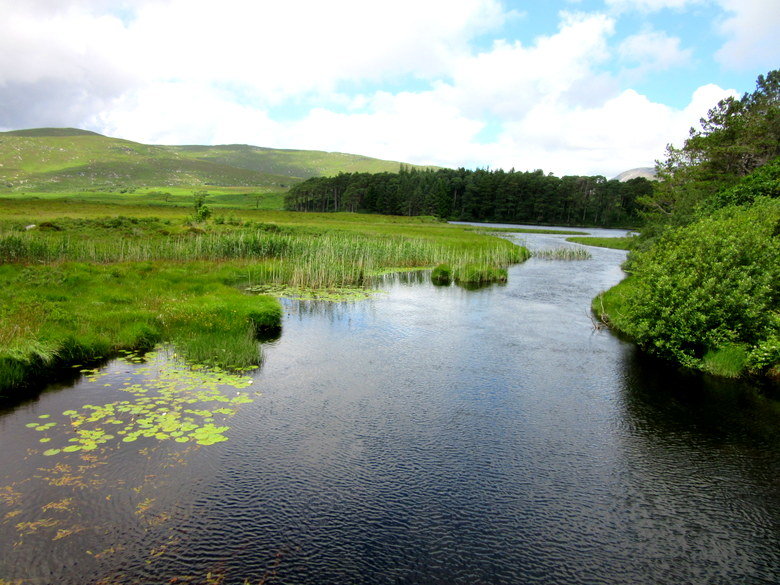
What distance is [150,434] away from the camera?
1288 cm

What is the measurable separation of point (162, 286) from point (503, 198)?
148 m

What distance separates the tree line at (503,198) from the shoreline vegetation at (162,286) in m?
111

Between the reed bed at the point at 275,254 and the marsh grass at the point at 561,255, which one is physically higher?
the marsh grass at the point at 561,255

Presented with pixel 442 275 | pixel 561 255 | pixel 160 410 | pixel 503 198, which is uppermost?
pixel 503 198

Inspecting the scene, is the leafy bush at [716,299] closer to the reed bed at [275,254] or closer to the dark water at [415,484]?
the dark water at [415,484]

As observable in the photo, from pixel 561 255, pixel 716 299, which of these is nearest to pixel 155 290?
pixel 716 299

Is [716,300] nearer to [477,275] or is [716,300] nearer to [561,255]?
[477,275]

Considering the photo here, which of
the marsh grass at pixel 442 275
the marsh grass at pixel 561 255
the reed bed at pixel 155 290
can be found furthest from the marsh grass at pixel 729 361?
the marsh grass at pixel 561 255

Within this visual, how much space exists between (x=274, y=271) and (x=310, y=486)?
27.2 meters

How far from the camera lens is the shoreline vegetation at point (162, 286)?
1806 cm

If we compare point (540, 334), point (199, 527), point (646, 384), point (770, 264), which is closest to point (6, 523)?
point (199, 527)

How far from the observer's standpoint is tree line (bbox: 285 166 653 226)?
522 feet

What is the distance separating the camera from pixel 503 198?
16225 cm

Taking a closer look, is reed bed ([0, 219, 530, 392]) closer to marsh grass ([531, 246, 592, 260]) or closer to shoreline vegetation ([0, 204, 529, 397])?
shoreline vegetation ([0, 204, 529, 397])
